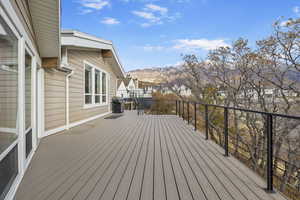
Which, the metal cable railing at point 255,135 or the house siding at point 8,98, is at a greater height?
the house siding at point 8,98

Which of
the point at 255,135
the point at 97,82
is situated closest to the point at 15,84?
the point at 97,82

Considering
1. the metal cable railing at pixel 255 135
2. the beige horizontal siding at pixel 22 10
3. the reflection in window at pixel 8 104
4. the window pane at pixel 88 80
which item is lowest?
the metal cable railing at pixel 255 135

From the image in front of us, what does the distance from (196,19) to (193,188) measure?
1777cm

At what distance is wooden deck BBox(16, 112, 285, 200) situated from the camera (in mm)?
1986

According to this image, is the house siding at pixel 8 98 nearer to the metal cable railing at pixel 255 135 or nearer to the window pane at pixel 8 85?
the window pane at pixel 8 85

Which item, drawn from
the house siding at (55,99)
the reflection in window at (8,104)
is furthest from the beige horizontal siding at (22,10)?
the house siding at (55,99)

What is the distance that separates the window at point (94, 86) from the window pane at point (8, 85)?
4.98 m

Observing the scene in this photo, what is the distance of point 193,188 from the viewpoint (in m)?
2.11

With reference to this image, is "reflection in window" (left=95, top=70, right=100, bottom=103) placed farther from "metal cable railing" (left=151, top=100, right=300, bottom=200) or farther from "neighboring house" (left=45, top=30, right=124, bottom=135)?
"metal cable railing" (left=151, top=100, right=300, bottom=200)

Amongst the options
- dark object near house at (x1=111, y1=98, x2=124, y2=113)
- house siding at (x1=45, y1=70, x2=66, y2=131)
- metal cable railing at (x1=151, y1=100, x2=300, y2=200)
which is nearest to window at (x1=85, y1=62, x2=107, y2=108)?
dark object near house at (x1=111, y1=98, x2=124, y2=113)

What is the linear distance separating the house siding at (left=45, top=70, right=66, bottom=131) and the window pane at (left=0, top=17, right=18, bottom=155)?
8.74ft

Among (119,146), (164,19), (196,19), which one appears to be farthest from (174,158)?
(164,19)

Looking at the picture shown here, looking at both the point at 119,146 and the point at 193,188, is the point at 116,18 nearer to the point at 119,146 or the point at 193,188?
the point at 119,146

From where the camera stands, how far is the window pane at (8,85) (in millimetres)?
1771
